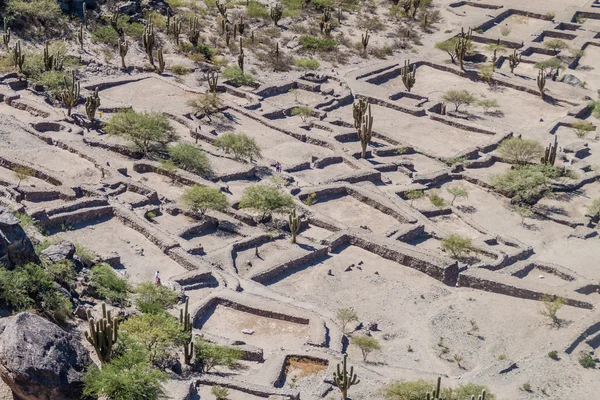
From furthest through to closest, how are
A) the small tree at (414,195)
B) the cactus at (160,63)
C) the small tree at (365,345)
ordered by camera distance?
the cactus at (160,63) → the small tree at (414,195) → the small tree at (365,345)

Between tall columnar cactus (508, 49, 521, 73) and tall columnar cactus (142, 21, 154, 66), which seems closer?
tall columnar cactus (142, 21, 154, 66)

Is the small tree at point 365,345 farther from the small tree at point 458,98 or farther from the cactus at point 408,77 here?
the cactus at point 408,77

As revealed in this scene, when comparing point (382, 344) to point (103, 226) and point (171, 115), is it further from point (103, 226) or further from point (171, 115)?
point (171, 115)

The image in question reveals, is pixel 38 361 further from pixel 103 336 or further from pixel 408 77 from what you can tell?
pixel 408 77

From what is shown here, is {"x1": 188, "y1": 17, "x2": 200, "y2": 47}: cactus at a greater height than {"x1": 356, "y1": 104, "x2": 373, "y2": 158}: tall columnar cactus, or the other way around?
{"x1": 188, "y1": 17, "x2": 200, "y2": 47}: cactus

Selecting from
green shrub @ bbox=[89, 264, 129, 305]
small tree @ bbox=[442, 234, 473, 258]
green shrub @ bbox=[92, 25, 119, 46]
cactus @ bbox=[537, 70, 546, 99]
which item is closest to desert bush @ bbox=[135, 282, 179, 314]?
green shrub @ bbox=[89, 264, 129, 305]

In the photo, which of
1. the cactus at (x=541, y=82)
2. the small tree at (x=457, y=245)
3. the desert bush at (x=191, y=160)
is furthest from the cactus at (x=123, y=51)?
the small tree at (x=457, y=245)

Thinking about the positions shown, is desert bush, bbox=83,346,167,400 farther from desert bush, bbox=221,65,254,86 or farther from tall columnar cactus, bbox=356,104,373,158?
desert bush, bbox=221,65,254,86
